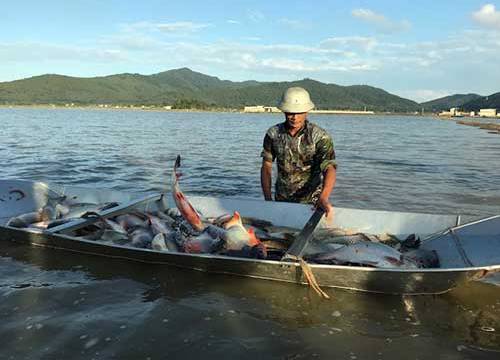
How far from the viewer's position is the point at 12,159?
2466cm

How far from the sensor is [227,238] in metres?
7.56

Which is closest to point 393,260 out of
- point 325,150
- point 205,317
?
point 325,150

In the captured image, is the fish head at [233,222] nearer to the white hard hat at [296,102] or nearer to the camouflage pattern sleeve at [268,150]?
the camouflage pattern sleeve at [268,150]

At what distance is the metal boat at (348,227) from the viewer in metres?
6.45

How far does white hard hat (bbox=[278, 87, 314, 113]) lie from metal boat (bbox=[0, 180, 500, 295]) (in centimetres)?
187

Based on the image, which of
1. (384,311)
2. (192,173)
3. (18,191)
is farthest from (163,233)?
(192,173)

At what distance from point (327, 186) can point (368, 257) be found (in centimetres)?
135

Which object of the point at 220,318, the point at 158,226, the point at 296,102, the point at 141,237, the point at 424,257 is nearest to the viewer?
the point at 220,318

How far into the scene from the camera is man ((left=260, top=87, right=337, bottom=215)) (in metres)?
7.54

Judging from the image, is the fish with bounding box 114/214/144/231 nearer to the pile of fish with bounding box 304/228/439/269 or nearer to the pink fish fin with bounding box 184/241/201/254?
the pink fish fin with bounding box 184/241/201/254

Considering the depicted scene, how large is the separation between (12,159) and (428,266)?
23278mm

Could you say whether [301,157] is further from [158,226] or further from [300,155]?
[158,226]

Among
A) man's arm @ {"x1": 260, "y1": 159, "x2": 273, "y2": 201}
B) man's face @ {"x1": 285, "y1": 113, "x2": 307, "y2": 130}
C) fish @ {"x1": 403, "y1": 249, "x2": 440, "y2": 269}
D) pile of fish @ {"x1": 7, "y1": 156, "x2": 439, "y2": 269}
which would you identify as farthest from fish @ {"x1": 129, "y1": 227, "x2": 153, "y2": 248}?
fish @ {"x1": 403, "y1": 249, "x2": 440, "y2": 269}

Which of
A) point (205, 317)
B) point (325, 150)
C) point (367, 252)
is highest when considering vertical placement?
point (325, 150)
